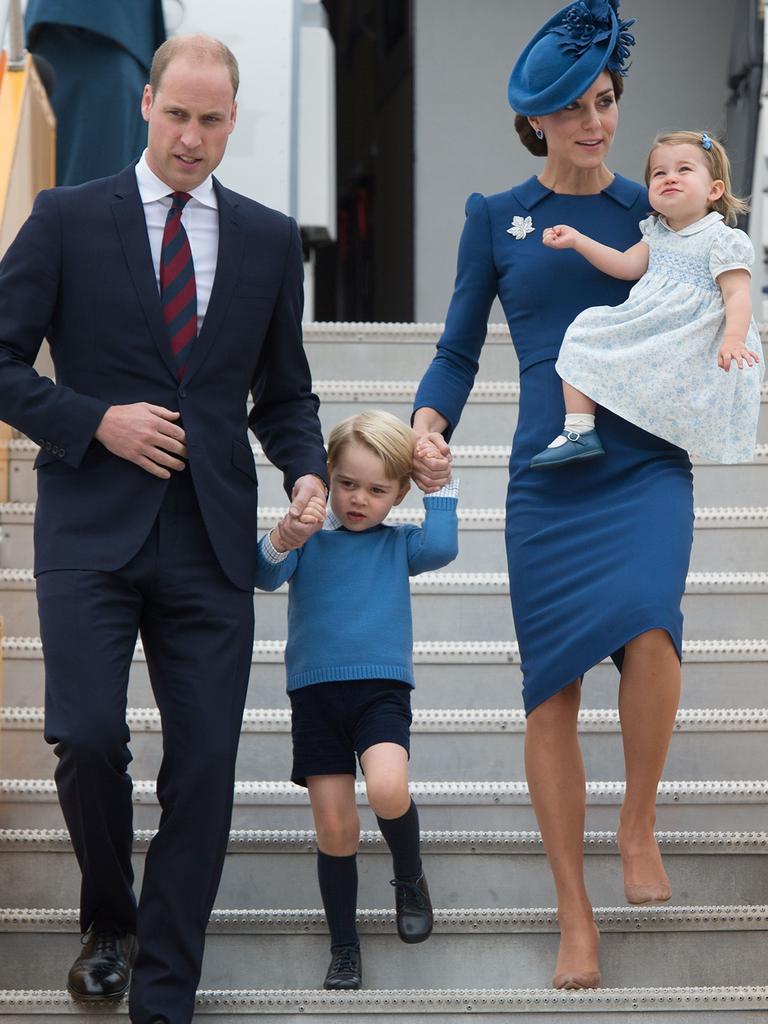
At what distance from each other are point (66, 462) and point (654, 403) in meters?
1.03

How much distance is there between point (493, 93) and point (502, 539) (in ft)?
13.2

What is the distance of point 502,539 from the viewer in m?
4.55

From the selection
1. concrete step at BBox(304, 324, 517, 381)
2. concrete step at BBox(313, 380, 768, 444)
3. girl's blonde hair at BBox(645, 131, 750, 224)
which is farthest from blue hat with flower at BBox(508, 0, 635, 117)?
concrete step at BBox(304, 324, 517, 381)

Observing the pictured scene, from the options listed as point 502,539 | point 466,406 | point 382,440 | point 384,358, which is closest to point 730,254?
point 382,440

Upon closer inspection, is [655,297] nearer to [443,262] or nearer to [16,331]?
[16,331]

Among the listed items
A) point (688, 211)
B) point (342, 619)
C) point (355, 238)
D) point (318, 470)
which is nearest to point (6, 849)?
point (342, 619)

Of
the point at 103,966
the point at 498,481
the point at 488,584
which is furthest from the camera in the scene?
the point at 498,481

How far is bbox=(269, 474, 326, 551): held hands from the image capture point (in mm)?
2918

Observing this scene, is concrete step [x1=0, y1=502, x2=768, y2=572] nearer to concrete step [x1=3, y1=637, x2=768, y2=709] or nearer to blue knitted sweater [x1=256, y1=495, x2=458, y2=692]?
concrete step [x1=3, y1=637, x2=768, y2=709]

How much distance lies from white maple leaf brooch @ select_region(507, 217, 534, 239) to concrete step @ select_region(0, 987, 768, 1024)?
1.37 metres

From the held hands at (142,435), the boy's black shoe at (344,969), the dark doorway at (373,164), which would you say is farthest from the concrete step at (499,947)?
the dark doorway at (373,164)

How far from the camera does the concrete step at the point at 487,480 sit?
473cm

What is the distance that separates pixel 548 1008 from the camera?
2840 millimetres

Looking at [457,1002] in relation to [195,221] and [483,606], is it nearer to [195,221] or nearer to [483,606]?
[195,221]
